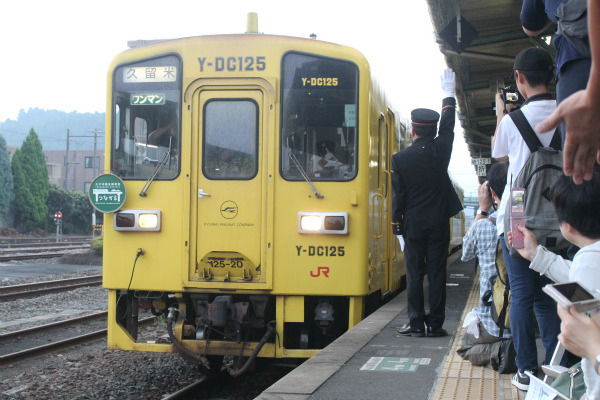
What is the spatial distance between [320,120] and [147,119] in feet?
4.78

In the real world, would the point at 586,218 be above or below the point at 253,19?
below

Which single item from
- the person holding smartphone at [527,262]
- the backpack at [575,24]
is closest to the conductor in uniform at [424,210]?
the person holding smartphone at [527,262]

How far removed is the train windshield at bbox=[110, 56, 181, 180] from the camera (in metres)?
6.04

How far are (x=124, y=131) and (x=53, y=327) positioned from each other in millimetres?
4495

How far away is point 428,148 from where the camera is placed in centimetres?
562

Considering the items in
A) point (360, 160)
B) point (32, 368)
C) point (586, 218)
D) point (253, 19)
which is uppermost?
point (253, 19)

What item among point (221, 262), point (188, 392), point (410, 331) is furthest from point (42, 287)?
point (410, 331)

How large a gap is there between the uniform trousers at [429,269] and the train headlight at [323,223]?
0.52 meters

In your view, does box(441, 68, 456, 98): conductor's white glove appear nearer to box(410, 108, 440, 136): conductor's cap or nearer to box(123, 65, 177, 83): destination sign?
box(410, 108, 440, 136): conductor's cap

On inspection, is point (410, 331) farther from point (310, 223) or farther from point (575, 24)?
point (575, 24)

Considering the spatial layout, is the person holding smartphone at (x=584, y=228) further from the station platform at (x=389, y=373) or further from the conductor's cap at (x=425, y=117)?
the conductor's cap at (x=425, y=117)

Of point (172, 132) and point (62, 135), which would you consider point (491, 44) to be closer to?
point (172, 132)

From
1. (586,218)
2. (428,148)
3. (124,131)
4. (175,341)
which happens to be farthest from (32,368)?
(586,218)

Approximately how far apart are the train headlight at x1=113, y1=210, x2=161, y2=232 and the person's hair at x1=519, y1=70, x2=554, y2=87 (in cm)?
331
